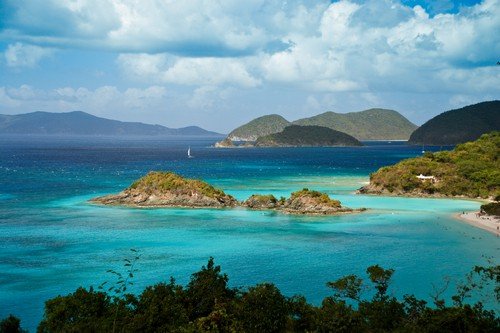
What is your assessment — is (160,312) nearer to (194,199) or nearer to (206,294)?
(206,294)

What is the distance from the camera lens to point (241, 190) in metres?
88.7

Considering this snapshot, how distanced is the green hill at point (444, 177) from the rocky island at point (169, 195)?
2967cm

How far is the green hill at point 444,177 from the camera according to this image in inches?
3268

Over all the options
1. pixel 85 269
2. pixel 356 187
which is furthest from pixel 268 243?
pixel 356 187

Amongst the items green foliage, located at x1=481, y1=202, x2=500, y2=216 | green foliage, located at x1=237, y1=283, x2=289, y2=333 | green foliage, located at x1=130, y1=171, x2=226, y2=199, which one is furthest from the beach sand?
green foliage, located at x1=237, y1=283, x2=289, y2=333

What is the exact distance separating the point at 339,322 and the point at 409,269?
834 inches

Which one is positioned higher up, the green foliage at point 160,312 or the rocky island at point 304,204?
the green foliage at point 160,312

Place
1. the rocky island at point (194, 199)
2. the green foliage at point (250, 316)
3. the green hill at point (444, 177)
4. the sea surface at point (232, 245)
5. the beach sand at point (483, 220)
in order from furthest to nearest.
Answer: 1. the green hill at point (444, 177)
2. the rocky island at point (194, 199)
3. the beach sand at point (483, 220)
4. the sea surface at point (232, 245)
5. the green foliage at point (250, 316)

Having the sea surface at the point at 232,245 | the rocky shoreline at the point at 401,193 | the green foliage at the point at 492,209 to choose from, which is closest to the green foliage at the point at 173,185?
the sea surface at the point at 232,245

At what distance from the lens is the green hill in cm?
8300

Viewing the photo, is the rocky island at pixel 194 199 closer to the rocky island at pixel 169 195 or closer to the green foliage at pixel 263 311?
the rocky island at pixel 169 195

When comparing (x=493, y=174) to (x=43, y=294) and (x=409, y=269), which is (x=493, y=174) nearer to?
(x=409, y=269)

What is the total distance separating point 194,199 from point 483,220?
1499 inches

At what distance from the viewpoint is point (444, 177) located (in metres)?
86.4
